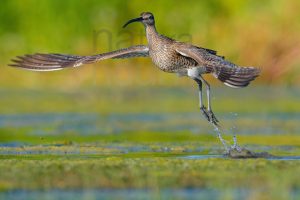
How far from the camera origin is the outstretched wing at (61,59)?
37.1ft

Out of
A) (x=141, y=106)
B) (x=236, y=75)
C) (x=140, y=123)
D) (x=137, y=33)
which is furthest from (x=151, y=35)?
(x=137, y=33)

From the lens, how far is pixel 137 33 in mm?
23438

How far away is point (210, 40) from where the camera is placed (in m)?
22.9

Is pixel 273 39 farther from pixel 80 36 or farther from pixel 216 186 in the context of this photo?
pixel 216 186

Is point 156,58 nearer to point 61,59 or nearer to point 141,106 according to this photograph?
point 61,59

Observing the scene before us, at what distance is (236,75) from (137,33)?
13323 millimetres

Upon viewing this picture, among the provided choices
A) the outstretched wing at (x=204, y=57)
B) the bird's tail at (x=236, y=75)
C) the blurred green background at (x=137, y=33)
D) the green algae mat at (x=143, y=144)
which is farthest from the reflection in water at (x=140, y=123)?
the blurred green background at (x=137, y=33)

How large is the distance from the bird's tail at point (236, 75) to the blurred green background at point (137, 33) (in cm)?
1150

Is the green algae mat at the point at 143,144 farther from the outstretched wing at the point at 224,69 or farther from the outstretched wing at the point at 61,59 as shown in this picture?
the outstretched wing at the point at 61,59

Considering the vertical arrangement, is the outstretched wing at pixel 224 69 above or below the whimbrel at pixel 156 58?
below

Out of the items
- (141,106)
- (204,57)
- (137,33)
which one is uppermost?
(137,33)

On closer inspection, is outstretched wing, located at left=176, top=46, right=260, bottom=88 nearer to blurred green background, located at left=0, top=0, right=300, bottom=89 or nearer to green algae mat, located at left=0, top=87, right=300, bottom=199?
green algae mat, located at left=0, top=87, right=300, bottom=199

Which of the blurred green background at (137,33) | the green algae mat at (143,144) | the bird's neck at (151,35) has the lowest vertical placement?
the green algae mat at (143,144)

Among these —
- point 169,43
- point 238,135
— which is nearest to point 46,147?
point 169,43
